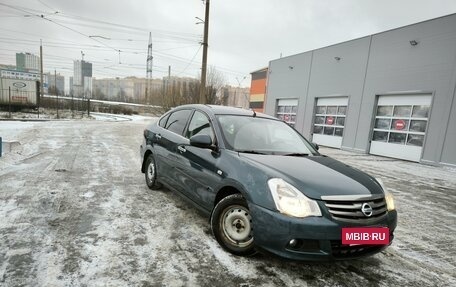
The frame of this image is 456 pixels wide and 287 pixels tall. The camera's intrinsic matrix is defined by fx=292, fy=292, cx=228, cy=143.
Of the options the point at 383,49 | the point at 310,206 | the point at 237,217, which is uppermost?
the point at 383,49

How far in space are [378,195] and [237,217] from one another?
1434 mm

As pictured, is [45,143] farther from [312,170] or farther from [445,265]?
[445,265]

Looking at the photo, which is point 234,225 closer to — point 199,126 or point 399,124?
point 199,126

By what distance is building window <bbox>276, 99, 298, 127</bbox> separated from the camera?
69.0ft

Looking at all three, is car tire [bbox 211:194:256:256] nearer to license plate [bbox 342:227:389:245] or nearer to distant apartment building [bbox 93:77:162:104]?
license plate [bbox 342:227:389:245]

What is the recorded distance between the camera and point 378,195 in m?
2.91

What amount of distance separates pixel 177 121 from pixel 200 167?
1.50 m

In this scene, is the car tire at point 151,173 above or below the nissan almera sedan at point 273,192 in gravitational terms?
below

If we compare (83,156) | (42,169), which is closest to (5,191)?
(42,169)

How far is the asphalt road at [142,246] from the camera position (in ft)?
8.74

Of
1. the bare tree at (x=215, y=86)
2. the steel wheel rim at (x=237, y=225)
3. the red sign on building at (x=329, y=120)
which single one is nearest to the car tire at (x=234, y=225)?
the steel wheel rim at (x=237, y=225)

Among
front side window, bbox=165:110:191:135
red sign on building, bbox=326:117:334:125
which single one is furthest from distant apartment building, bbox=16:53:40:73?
front side window, bbox=165:110:191:135

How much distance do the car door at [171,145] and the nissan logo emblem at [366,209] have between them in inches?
95.2

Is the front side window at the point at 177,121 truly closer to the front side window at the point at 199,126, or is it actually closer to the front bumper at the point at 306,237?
the front side window at the point at 199,126
